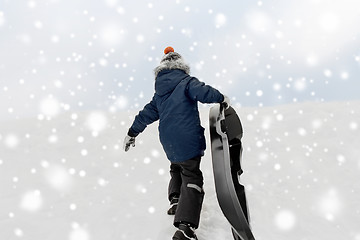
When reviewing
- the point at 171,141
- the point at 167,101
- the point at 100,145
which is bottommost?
the point at 171,141

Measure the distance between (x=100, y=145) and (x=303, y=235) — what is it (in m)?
4.52

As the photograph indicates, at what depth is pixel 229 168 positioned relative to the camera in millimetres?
2990

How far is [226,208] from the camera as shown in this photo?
9.48ft

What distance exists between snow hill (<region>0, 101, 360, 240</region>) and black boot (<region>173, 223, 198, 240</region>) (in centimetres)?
29

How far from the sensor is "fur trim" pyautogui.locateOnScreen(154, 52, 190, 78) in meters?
3.46

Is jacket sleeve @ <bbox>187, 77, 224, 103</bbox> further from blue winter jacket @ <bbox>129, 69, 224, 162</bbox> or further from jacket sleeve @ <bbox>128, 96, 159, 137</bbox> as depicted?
jacket sleeve @ <bbox>128, 96, 159, 137</bbox>

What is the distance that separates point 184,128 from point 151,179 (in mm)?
2145

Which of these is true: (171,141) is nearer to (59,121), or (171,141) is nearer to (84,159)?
(84,159)

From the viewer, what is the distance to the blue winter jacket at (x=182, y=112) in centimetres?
318

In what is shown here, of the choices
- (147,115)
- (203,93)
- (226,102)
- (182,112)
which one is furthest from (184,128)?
(147,115)

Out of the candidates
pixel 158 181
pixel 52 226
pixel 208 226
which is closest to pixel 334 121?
pixel 158 181

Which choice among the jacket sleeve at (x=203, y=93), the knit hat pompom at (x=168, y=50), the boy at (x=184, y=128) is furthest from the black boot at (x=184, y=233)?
the knit hat pompom at (x=168, y=50)

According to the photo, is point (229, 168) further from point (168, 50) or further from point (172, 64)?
point (168, 50)

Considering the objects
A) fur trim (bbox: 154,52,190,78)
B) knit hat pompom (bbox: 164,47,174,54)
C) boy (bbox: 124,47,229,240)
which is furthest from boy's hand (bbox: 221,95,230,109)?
knit hat pompom (bbox: 164,47,174,54)
